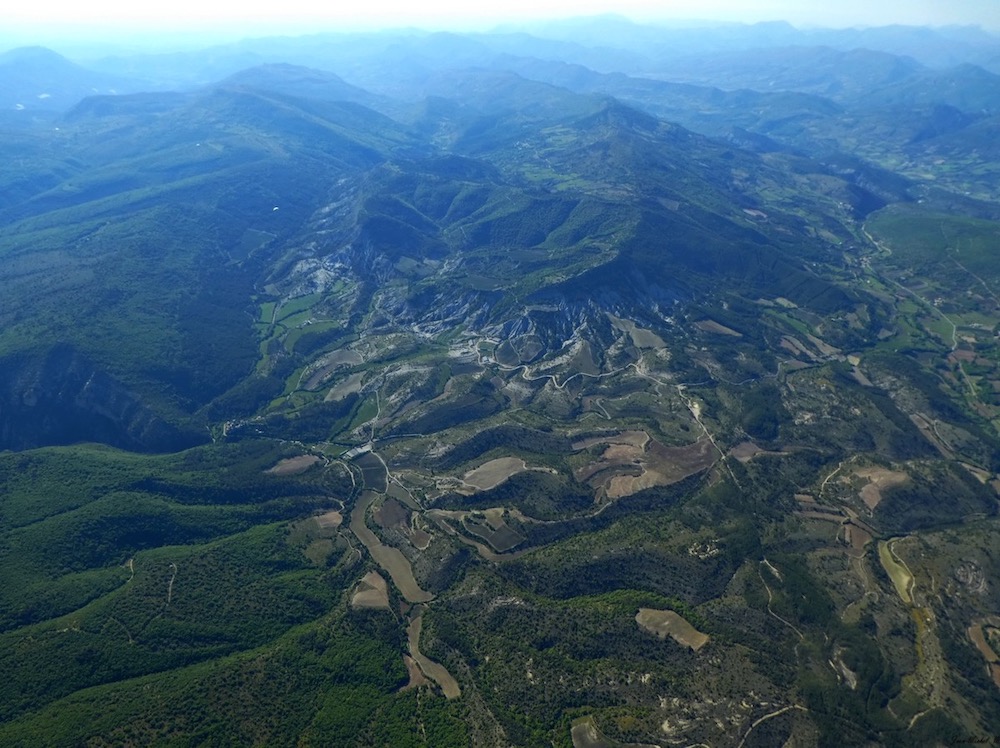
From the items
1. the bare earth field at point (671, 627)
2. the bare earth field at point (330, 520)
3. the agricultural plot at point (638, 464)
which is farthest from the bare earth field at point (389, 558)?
the agricultural plot at point (638, 464)

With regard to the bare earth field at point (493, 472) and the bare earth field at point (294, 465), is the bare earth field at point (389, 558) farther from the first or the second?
the bare earth field at point (493, 472)

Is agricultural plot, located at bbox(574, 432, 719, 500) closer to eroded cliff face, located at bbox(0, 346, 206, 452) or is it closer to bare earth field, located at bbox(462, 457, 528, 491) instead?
bare earth field, located at bbox(462, 457, 528, 491)

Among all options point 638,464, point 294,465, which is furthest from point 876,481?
point 294,465

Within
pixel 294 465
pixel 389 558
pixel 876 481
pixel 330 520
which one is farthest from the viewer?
pixel 294 465

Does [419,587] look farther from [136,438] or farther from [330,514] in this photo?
[136,438]

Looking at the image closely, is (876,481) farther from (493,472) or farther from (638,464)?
(493,472)

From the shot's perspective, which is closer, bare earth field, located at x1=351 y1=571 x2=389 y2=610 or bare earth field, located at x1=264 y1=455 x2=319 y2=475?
bare earth field, located at x1=351 y1=571 x2=389 y2=610

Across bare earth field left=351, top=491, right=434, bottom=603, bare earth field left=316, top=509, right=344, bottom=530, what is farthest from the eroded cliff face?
bare earth field left=351, top=491, right=434, bottom=603

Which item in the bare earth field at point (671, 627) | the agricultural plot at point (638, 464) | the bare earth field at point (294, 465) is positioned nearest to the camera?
the bare earth field at point (671, 627)

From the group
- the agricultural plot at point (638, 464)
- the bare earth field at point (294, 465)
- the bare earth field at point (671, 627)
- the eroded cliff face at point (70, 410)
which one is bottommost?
the eroded cliff face at point (70, 410)
